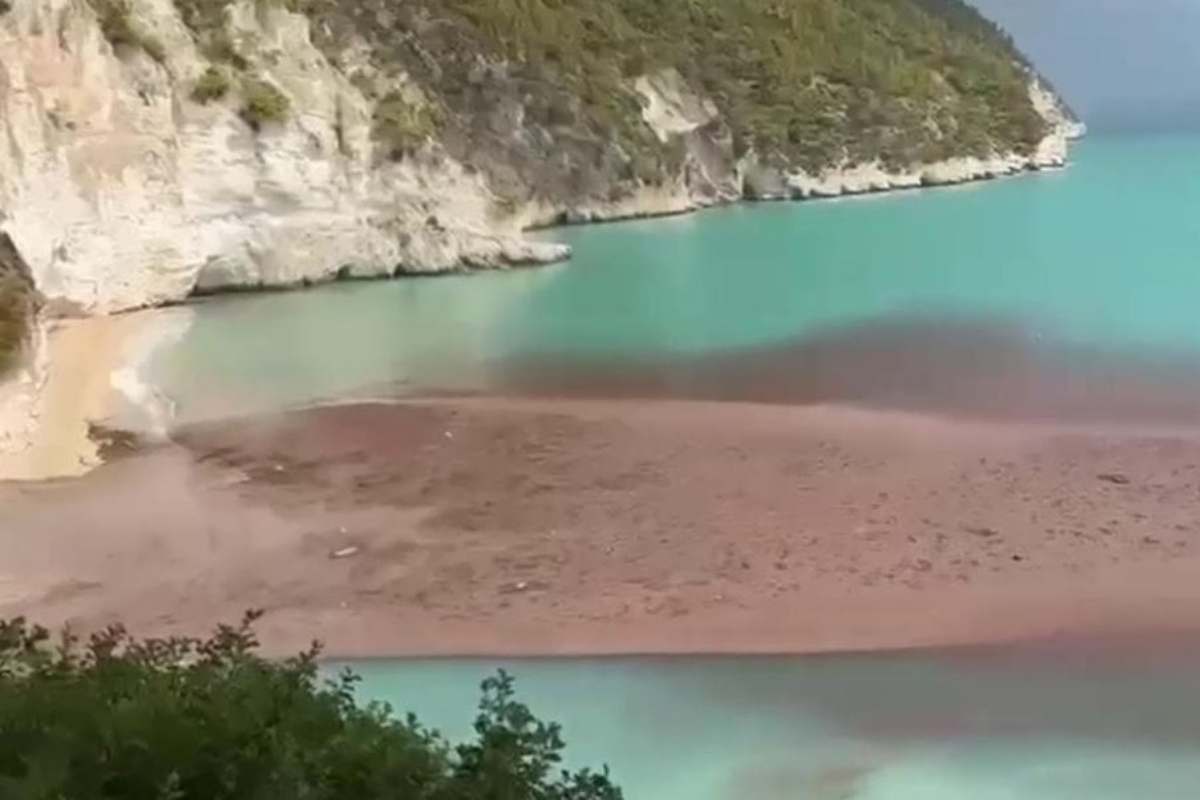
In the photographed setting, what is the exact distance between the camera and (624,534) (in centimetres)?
1584

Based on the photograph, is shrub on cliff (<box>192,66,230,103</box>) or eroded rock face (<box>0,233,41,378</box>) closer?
eroded rock face (<box>0,233,41,378</box>)

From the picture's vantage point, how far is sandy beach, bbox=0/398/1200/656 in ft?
43.2

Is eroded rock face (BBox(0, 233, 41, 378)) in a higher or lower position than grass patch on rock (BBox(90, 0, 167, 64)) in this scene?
lower

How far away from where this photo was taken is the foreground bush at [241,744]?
14.6 feet

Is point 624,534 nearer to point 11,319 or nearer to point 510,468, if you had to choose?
point 510,468

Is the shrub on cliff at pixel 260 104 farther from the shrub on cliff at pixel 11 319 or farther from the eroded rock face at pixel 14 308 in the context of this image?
the shrub on cliff at pixel 11 319

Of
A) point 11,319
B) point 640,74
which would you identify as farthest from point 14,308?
point 640,74

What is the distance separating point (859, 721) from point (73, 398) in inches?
602

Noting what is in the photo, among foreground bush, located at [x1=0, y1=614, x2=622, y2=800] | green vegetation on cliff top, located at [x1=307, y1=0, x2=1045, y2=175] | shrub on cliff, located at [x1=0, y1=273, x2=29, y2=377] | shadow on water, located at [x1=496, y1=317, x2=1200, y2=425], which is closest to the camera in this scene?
foreground bush, located at [x1=0, y1=614, x2=622, y2=800]

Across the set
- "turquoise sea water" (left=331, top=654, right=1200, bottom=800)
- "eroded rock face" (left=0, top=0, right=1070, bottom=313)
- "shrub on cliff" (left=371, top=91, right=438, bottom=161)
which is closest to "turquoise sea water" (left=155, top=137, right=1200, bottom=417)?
"eroded rock face" (left=0, top=0, right=1070, bottom=313)

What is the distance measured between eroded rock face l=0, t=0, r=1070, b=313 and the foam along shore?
1657 millimetres

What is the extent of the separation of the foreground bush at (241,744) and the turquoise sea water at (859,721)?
4794mm

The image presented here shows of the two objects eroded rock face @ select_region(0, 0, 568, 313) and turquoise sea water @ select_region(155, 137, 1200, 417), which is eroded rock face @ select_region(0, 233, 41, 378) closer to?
turquoise sea water @ select_region(155, 137, 1200, 417)

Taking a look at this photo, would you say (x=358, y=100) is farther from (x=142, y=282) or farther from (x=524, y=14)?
(x=524, y=14)
